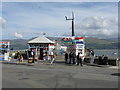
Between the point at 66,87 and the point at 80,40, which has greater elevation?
the point at 80,40

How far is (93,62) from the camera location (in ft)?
86.4

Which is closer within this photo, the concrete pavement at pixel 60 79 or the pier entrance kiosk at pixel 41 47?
the concrete pavement at pixel 60 79

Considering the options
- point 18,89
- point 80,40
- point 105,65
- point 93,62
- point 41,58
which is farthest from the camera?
point 41,58

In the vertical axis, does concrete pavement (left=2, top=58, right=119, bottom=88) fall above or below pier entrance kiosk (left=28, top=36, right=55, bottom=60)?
below

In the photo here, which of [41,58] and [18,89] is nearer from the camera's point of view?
[18,89]

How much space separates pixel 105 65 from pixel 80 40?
5717mm

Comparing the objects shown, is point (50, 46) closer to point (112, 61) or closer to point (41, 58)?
point (41, 58)

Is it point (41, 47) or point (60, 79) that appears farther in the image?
point (41, 47)

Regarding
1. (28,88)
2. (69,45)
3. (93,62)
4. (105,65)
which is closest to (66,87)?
(28,88)

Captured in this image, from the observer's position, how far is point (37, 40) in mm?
35188

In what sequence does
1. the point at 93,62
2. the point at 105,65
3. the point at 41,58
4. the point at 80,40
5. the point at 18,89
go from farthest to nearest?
the point at 41,58 → the point at 80,40 → the point at 93,62 → the point at 105,65 → the point at 18,89

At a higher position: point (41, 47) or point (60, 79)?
point (41, 47)

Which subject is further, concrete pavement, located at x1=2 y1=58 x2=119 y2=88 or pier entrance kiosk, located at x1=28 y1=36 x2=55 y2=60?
pier entrance kiosk, located at x1=28 y1=36 x2=55 y2=60

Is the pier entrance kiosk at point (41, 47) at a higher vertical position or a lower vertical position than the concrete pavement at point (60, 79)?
higher
